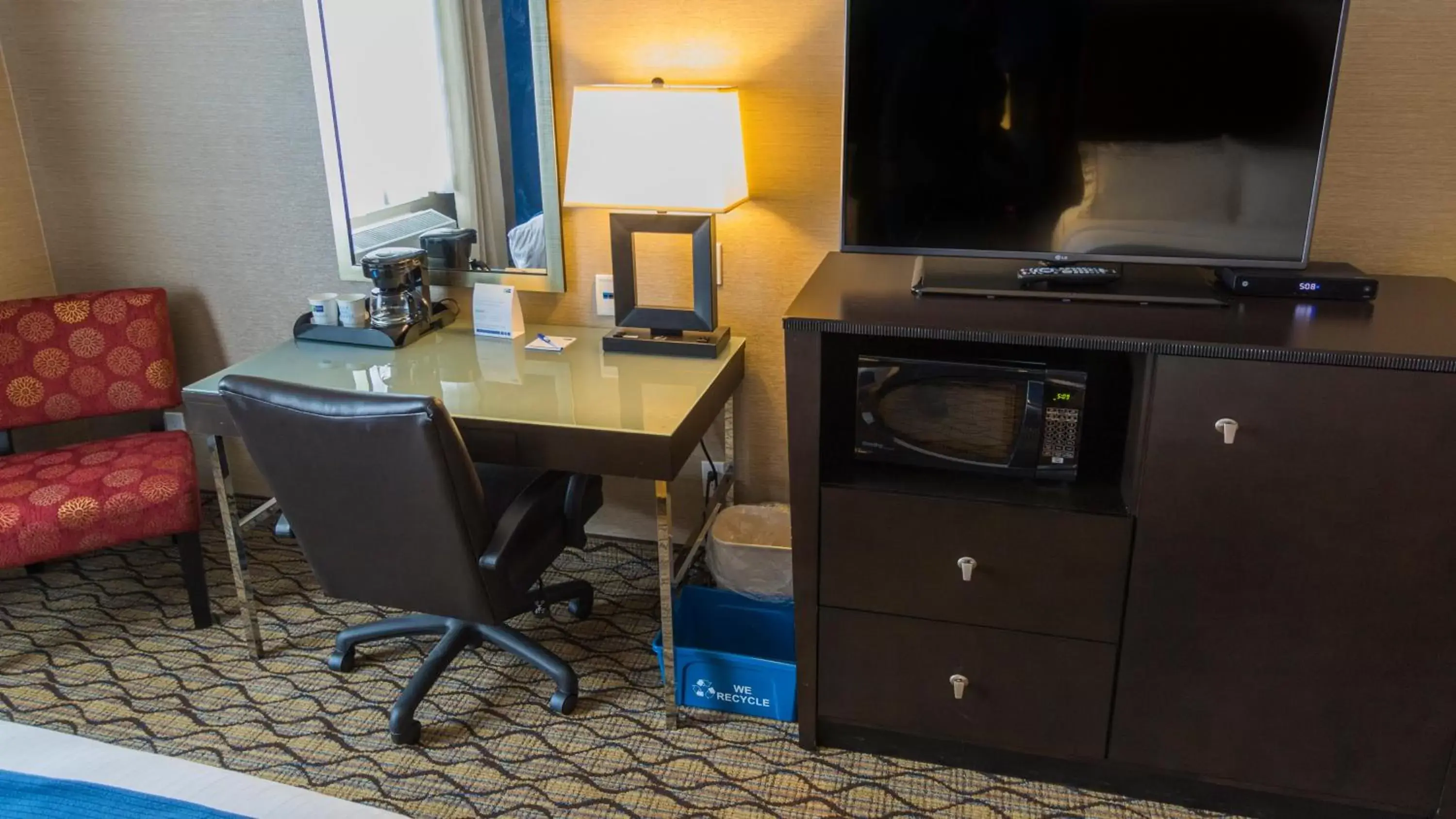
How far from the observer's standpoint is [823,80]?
231 centimetres

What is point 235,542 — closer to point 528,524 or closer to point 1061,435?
point 528,524

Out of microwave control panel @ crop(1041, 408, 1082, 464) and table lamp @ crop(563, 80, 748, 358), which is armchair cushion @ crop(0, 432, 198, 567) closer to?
table lamp @ crop(563, 80, 748, 358)

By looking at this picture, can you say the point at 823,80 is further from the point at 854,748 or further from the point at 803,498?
the point at 854,748

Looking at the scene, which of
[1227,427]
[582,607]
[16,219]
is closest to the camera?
[1227,427]

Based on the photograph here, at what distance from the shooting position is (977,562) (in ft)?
6.36

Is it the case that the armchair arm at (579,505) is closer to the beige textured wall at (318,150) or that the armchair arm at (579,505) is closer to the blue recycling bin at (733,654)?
the blue recycling bin at (733,654)

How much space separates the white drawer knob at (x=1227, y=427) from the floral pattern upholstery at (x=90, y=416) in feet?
7.48

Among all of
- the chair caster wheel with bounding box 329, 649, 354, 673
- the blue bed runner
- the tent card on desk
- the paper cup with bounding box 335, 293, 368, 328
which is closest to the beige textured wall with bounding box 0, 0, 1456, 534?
the tent card on desk

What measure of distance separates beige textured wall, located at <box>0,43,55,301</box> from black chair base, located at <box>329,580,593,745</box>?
4.77ft

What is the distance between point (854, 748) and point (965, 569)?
1.66 feet

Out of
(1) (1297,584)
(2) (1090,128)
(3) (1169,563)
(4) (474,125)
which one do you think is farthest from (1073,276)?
(4) (474,125)

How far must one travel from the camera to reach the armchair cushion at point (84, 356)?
2723mm

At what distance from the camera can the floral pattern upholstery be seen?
7.93ft

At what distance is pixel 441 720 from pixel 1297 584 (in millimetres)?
1714
